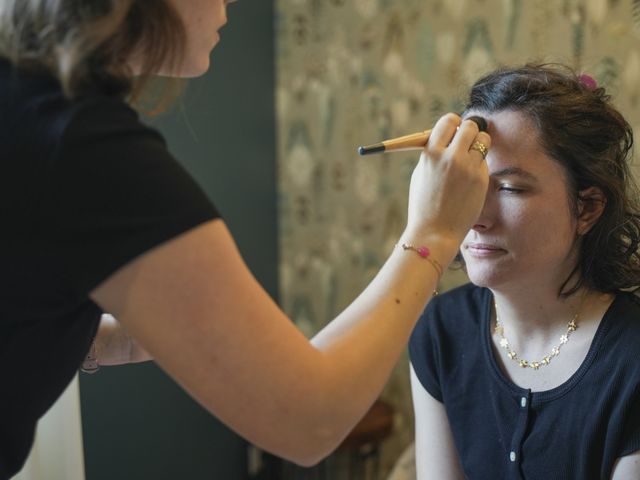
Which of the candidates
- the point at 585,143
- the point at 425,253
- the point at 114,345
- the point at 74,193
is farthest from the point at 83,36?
the point at 585,143

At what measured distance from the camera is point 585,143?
1177 millimetres

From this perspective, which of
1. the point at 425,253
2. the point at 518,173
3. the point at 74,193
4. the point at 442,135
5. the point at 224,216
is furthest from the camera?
the point at 224,216

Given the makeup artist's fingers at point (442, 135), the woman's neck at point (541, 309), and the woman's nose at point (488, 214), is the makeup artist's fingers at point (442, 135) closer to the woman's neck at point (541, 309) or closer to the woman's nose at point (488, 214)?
the woman's nose at point (488, 214)

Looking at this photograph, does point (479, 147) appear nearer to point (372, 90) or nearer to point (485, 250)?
point (485, 250)

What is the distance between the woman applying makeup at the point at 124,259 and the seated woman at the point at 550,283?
53 cm

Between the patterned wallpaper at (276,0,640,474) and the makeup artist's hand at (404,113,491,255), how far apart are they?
4.16ft

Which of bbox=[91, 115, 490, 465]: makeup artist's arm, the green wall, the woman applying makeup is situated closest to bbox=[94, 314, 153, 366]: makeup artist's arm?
the woman applying makeup

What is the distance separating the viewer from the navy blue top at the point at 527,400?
1.08m

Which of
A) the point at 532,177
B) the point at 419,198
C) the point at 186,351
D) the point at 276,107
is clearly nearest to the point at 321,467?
the point at 276,107

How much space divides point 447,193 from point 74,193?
43 cm

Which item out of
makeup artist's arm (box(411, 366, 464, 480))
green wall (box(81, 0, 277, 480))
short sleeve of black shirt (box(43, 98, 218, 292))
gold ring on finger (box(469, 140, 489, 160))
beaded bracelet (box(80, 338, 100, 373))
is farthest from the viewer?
green wall (box(81, 0, 277, 480))

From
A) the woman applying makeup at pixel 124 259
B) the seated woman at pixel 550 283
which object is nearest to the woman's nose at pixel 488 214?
the seated woman at pixel 550 283

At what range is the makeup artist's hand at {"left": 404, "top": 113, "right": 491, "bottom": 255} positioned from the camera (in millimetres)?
812

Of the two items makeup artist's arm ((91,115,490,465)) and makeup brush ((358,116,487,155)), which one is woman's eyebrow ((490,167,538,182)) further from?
makeup artist's arm ((91,115,490,465))
